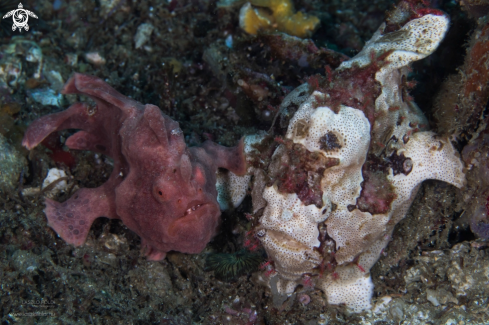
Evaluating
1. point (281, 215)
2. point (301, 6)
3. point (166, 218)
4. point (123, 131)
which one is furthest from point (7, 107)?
point (301, 6)

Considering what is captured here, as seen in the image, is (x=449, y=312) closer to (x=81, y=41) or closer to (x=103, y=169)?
(x=103, y=169)

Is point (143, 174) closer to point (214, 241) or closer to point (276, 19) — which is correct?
point (214, 241)

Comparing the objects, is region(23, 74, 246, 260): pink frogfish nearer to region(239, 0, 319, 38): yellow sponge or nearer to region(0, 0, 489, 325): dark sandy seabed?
region(0, 0, 489, 325): dark sandy seabed

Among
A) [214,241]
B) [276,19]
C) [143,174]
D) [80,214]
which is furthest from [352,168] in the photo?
[276,19]

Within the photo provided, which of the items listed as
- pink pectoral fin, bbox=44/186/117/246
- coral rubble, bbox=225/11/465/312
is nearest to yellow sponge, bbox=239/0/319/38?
coral rubble, bbox=225/11/465/312

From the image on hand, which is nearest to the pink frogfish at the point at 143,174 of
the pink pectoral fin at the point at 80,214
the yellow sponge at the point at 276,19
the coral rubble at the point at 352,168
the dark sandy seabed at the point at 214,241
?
the pink pectoral fin at the point at 80,214
